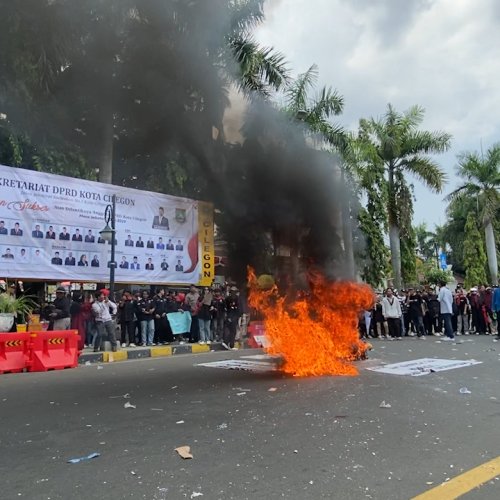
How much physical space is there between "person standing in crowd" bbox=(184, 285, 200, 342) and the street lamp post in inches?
86.4

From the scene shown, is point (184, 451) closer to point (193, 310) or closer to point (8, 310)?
point (8, 310)

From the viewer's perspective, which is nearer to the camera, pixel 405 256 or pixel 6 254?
pixel 6 254

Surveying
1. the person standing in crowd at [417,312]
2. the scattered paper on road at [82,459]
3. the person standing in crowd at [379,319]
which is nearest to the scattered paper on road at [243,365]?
the scattered paper on road at [82,459]

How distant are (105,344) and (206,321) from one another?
2.74 m

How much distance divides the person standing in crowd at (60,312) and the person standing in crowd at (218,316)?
3788 mm

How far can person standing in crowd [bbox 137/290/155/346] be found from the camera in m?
12.2

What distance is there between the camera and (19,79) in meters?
9.55

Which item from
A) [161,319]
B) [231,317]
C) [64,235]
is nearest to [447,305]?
[231,317]

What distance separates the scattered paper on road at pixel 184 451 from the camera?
3655mm

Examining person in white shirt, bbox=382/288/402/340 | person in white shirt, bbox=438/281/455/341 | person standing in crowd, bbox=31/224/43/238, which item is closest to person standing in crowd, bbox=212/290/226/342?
person standing in crowd, bbox=31/224/43/238

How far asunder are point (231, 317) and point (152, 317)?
1.91 metres

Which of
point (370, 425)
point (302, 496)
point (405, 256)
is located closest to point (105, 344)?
point (370, 425)

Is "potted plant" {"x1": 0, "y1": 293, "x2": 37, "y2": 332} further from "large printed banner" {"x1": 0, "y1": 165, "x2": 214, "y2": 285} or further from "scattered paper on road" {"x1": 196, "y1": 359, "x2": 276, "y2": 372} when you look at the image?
"scattered paper on road" {"x1": 196, "y1": 359, "x2": 276, "y2": 372}

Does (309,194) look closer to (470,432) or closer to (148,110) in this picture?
(148,110)
